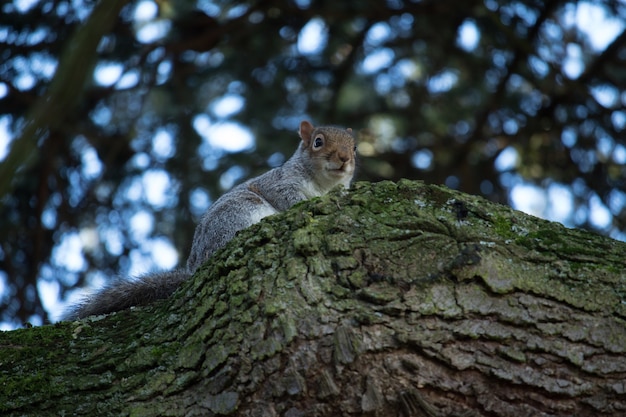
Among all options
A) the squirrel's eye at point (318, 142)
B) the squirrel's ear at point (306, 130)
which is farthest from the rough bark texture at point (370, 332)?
the squirrel's ear at point (306, 130)

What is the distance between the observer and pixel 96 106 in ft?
18.5

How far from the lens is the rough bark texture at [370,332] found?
1.94 m

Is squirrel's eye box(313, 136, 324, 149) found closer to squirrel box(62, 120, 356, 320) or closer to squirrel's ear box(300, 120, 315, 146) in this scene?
squirrel box(62, 120, 356, 320)

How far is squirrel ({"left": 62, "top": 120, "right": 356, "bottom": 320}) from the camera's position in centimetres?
302

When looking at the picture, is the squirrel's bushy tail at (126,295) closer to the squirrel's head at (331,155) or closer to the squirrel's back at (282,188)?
the squirrel's back at (282,188)

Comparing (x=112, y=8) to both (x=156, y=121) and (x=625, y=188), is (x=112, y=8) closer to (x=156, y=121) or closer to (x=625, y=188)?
(x=156, y=121)

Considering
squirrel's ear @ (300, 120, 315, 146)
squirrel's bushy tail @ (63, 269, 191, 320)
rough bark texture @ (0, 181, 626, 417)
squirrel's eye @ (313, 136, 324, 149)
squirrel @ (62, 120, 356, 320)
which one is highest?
squirrel's ear @ (300, 120, 315, 146)

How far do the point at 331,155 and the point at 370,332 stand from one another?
2.43 meters

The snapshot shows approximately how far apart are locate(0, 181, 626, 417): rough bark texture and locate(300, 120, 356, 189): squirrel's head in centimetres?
190

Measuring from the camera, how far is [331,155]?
4.32 m

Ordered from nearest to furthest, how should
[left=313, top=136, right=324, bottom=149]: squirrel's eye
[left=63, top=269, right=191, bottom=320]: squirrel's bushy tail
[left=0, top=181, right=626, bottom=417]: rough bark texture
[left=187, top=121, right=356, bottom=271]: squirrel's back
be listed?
[left=0, top=181, right=626, bottom=417]: rough bark texture, [left=63, top=269, right=191, bottom=320]: squirrel's bushy tail, [left=187, top=121, right=356, bottom=271]: squirrel's back, [left=313, top=136, right=324, bottom=149]: squirrel's eye

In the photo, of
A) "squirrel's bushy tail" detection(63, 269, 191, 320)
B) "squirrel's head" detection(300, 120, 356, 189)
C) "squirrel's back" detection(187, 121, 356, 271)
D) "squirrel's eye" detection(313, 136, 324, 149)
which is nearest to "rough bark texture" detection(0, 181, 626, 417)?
"squirrel's bushy tail" detection(63, 269, 191, 320)

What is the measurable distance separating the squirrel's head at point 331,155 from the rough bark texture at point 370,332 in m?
1.90

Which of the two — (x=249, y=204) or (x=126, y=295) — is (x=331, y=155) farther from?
(x=126, y=295)
